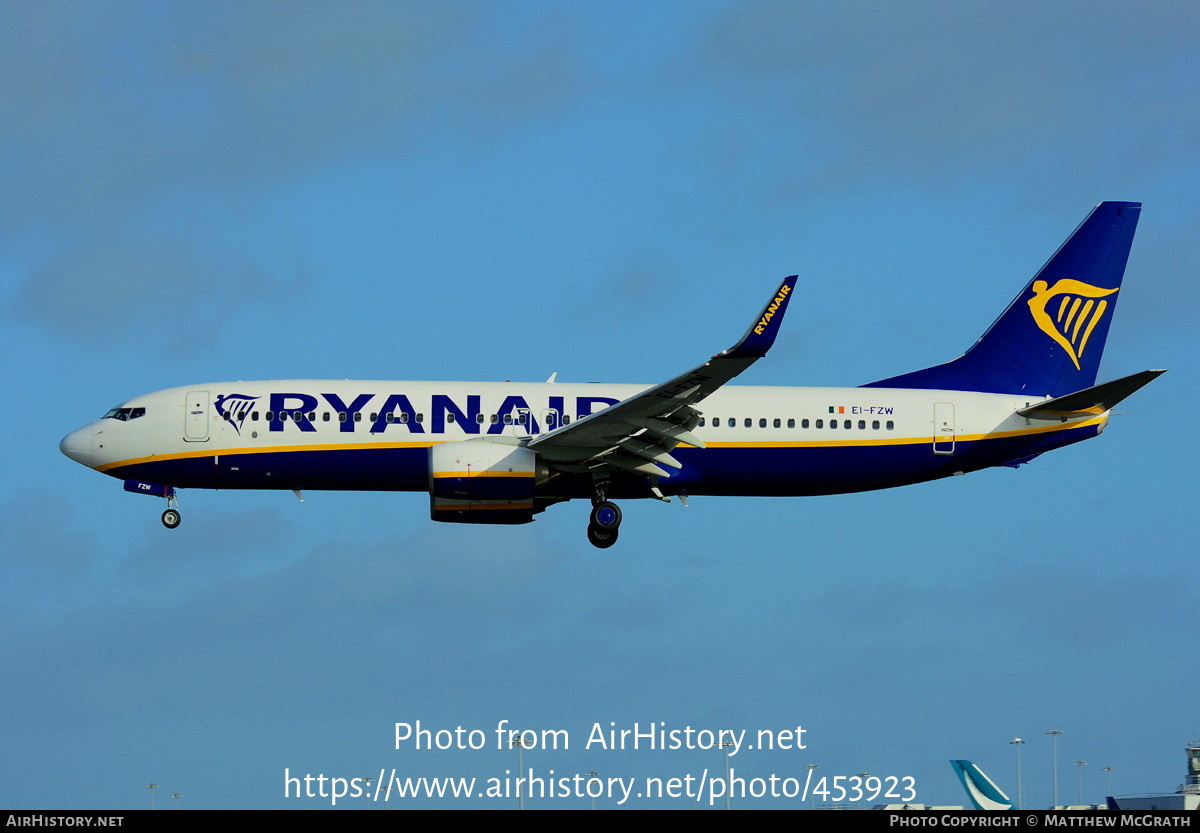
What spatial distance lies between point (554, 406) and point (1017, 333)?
14291 mm

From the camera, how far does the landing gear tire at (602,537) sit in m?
42.2

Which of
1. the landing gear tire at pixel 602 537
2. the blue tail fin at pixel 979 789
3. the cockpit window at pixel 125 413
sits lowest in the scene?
the blue tail fin at pixel 979 789

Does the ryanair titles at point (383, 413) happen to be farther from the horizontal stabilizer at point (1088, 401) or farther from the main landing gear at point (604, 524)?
the horizontal stabilizer at point (1088, 401)

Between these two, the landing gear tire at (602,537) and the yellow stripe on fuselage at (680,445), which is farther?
the landing gear tire at (602,537)

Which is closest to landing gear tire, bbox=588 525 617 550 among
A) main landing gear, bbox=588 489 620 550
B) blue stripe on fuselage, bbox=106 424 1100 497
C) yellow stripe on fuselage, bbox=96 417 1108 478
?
main landing gear, bbox=588 489 620 550

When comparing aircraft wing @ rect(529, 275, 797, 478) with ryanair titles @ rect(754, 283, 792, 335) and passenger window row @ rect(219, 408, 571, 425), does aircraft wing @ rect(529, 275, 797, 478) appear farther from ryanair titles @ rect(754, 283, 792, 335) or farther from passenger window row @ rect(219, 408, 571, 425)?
passenger window row @ rect(219, 408, 571, 425)

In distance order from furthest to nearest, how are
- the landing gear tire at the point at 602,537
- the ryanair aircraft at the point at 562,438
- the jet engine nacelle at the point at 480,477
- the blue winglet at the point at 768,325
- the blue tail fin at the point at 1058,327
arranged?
the blue tail fin at the point at 1058,327 < the landing gear tire at the point at 602,537 < the ryanair aircraft at the point at 562,438 < the jet engine nacelle at the point at 480,477 < the blue winglet at the point at 768,325

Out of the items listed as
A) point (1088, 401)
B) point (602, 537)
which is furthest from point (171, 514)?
point (1088, 401)

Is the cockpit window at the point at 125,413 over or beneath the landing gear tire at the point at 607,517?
over

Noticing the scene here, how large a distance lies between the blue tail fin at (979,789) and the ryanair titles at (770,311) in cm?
2122

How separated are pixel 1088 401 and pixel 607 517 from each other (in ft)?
42.5

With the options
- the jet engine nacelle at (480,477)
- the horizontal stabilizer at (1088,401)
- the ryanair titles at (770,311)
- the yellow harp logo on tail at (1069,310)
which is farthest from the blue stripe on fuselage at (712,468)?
the ryanair titles at (770,311)
